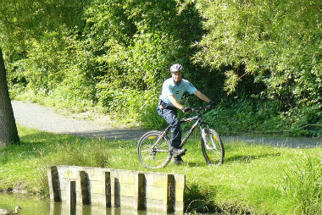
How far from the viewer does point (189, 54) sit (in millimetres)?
19078

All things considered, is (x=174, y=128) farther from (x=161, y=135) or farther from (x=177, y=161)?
(x=177, y=161)

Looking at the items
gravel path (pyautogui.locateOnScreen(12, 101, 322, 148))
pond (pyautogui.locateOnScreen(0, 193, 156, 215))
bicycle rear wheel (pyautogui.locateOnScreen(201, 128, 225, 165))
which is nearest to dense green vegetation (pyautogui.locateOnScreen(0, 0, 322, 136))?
gravel path (pyautogui.locateOnScreen(12, 101, 322, 148))

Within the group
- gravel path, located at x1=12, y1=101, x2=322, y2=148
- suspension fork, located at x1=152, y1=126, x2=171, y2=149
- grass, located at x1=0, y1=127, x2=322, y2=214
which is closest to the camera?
grass, located at x1=0, y1=127, x2=322, y2=214

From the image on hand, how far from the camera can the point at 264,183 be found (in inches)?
344

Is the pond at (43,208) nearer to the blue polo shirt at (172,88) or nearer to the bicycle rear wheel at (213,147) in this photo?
the bicycle rear wheel at (213,147)

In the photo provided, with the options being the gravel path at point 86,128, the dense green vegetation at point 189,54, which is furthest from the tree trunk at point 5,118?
the gravel path at point 86,128

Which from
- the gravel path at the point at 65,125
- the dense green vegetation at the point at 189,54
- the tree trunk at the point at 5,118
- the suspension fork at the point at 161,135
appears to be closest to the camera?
the suspension fork at the point at 161,135

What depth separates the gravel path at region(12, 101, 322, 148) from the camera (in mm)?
14251

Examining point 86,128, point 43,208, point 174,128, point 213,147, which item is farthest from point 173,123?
point 86,128

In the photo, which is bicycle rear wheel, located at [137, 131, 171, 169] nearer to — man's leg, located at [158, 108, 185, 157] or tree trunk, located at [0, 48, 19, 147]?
man's leg, located at [158, 108, 185, 157]

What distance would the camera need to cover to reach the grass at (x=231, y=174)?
798 centimetres

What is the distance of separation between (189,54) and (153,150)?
8910 mm

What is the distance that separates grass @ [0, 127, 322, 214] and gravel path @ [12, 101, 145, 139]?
351 centimetres

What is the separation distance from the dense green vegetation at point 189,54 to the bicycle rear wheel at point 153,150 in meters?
2.79
